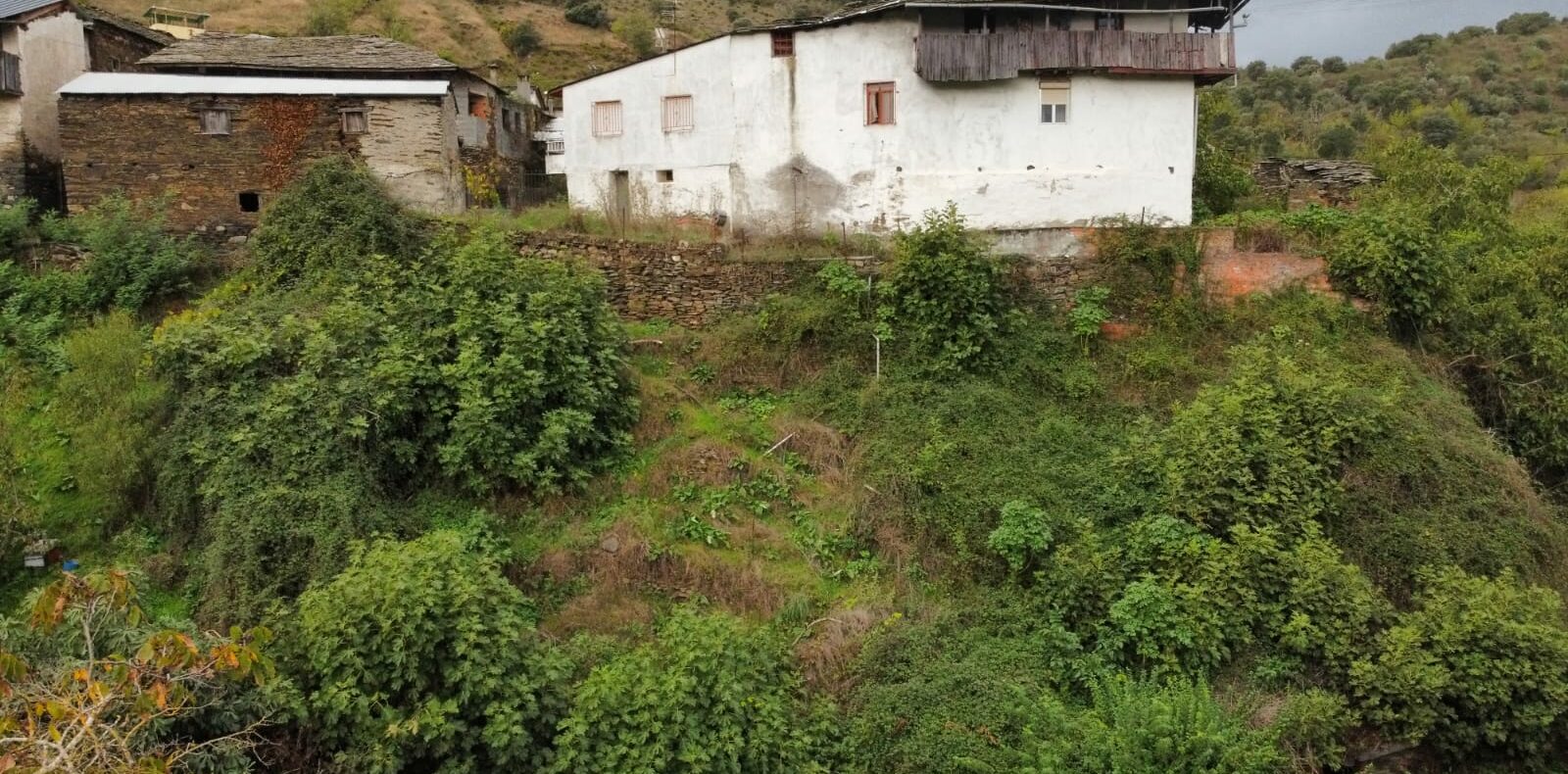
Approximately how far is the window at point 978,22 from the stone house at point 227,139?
9.79m

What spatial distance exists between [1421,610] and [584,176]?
16105 mm

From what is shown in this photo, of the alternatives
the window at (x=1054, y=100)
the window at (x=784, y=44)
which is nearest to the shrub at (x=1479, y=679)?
the window at (x=1054, y=100)

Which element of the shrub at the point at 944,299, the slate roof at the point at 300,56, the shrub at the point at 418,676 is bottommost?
the shrub at the point at 418,676

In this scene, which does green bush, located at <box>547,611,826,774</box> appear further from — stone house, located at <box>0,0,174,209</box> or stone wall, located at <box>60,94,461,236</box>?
stone house, located at <box>0,0,174,209</box>

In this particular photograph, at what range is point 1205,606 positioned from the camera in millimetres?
10812

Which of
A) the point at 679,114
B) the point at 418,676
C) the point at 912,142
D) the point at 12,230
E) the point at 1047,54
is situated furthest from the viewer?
the point at 679,114

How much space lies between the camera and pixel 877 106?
17.9 metres

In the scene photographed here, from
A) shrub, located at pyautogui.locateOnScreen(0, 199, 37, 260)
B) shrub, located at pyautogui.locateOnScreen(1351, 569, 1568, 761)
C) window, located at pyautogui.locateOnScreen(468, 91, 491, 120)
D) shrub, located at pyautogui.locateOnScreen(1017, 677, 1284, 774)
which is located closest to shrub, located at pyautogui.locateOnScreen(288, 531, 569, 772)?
shrub, located at pyautogui.locateOnScreen(1017, 677, 1284, 774)

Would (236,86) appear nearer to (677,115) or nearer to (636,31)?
(677,115)

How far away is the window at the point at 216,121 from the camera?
59.7 ft

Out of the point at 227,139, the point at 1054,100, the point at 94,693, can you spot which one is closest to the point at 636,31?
the point at 227,139

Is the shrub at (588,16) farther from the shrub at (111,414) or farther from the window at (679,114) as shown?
the shrub at (111,414)

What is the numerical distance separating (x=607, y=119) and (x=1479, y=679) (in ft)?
54.8

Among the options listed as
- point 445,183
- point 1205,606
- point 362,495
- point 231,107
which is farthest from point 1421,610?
point 231,107
